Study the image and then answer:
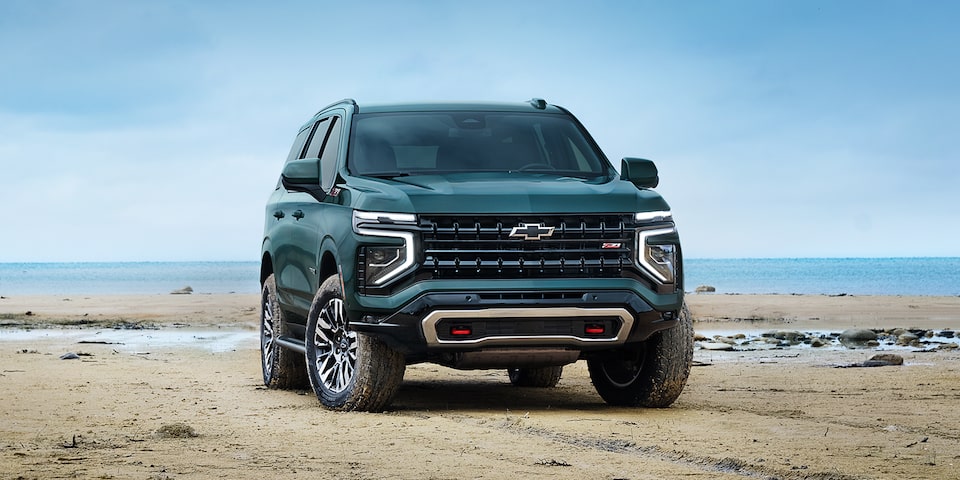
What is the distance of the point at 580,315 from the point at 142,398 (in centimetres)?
376

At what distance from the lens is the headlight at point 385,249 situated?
8328 mm

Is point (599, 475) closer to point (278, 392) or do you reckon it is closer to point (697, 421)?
point (697, 421)

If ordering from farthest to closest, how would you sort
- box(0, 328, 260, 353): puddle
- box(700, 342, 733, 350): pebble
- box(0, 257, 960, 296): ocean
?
1. box(0, 257, 960, 296): ocean
2. box(0, 328, 260, 353): puddle
3. box(700, 342, 733, 350): pebble

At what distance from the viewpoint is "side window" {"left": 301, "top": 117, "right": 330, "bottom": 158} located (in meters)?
10.8

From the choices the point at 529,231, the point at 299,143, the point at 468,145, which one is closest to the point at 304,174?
the point at 468,145

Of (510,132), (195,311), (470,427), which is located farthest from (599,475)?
(195,311)

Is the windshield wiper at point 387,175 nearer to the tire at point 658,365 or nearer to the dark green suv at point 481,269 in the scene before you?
the dark green suv at point 481,269

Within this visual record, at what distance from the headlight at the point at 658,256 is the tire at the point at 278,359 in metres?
3.83

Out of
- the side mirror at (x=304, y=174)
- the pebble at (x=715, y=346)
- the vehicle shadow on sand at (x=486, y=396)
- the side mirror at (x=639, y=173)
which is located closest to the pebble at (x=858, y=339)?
the pebble at (x=715, y=346)

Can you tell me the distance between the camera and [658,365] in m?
9.09

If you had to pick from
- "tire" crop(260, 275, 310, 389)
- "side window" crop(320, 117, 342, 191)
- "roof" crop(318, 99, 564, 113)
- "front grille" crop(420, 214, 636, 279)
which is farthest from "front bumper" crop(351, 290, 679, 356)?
"tire" crop(260, 275, 310, 389)

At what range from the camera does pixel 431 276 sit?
27.4ft

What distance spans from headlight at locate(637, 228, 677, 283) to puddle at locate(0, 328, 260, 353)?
8.64 m

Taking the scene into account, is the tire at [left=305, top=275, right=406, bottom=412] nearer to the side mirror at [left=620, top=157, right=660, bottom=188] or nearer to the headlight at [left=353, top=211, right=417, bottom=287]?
the headlight at [left=353, top=211, right=417, bottom=287]
